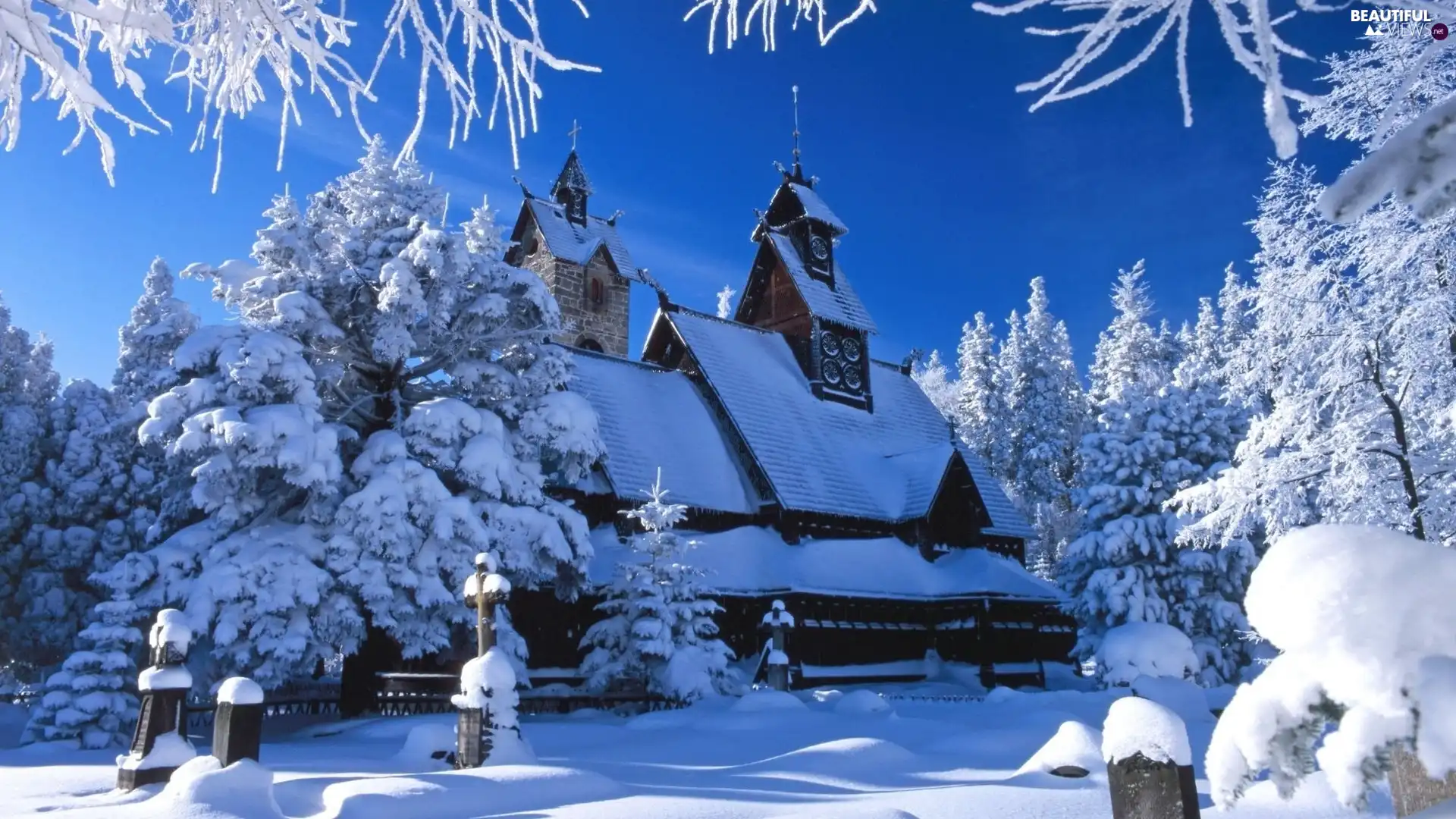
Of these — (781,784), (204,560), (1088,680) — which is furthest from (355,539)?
(1088,680)

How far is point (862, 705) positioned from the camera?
16203mm

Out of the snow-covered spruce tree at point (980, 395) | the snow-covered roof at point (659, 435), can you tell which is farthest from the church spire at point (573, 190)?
the snow-covered spruce tree at point (980, 395)

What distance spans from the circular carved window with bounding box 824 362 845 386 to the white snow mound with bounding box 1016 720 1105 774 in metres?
21.9

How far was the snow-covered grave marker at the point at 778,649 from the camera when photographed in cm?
1828

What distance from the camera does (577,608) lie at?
20.7 metres

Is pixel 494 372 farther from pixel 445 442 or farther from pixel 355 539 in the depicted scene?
pixel 355 539

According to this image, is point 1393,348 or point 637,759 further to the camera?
point 637,759

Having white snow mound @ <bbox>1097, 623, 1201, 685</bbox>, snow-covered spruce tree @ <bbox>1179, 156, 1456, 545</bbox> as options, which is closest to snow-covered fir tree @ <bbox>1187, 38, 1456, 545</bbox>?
snow-covered spruce tree @ <bbox>1179, 156, 1456, 545</bbox>

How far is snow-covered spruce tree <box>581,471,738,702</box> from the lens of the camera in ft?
55.2

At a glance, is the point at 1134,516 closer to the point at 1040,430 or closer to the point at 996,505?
the point at 996,505

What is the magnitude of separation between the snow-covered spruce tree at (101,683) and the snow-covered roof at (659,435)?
31.9 ft

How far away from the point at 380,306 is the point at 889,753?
37.0 ft

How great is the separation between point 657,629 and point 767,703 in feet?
8.03

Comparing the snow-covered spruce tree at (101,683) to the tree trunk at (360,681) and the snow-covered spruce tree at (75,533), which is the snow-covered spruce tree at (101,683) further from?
the snow-covered spruce tree at (75,533)
